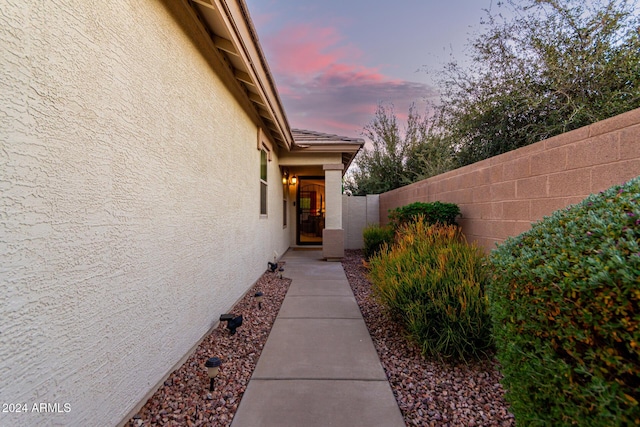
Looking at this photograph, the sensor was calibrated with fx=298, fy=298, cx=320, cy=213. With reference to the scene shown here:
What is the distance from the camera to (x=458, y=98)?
23.4 feet

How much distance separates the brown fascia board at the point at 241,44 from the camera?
2.96 metres

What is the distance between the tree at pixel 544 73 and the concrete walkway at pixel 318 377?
4899 mm

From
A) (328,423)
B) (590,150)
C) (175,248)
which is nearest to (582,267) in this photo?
(328,423)

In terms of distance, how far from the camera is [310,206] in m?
12.2

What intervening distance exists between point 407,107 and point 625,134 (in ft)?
40.0

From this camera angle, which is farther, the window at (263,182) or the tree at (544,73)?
the window at (263,182)

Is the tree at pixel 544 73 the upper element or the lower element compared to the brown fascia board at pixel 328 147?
upper

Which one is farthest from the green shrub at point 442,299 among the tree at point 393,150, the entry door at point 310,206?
the tree at point 393,150

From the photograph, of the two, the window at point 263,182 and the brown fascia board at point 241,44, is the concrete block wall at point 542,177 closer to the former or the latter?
the brown fascia board at point 241,44

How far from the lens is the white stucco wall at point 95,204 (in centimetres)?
129

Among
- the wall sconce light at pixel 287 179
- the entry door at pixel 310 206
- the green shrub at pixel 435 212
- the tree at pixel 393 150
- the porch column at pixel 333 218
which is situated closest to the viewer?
the green shrub at pixel 435 212

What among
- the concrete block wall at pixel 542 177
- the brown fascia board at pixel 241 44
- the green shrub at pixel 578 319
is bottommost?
the green shrub at pixel 578 319

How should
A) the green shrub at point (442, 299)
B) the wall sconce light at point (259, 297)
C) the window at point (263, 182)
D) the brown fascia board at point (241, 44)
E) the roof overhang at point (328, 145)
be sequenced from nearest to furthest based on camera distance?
the green shrub at point (442, 299) → the brown fascia board at point (241, 44) → the wall sconce light at point (259, 297) → the window at point (263, 182) → the roof overhang at point (328, 145)

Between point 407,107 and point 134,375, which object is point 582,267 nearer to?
point 134,375
